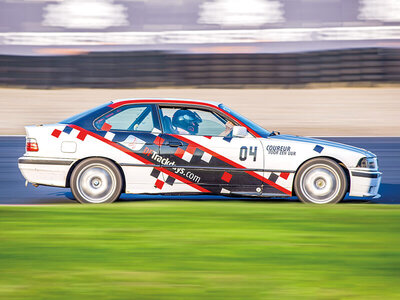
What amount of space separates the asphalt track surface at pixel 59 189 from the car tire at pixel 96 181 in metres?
0.62

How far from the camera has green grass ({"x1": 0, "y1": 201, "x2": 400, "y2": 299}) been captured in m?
4.75

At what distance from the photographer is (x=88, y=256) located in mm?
5574

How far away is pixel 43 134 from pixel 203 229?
2828mm

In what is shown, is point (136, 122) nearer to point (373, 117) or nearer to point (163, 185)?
point (163, 185)

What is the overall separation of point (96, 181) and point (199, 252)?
10.1 feet

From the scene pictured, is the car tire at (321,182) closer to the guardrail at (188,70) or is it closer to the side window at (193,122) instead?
the side window at (193,122)

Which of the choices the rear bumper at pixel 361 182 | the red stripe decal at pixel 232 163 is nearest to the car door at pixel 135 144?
the red stripe decal at pixel 232 163

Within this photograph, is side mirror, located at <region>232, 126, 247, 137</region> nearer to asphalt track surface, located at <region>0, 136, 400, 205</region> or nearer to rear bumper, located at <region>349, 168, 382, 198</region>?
asphalt track surface, located at <region>0, 136, 400, 205</region>

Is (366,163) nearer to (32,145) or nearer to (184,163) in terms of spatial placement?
(184,163)

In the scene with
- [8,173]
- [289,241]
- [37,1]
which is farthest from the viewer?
[37,1]

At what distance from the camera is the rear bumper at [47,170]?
27.9 ft

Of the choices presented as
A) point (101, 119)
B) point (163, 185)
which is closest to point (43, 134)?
point (101, 119)

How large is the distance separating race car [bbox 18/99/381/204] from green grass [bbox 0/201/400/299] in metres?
0.54

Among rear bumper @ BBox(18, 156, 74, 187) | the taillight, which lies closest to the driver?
rear bumper @ BBox(18, 156, 74, 187)
